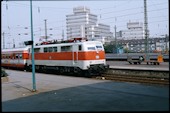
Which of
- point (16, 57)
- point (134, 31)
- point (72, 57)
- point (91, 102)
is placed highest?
point (134, 31)

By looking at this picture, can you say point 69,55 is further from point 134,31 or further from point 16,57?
point 134,31

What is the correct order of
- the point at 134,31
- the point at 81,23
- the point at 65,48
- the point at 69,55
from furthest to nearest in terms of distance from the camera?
the point at 134,31 → the point at 81,23 → the point at 65,48 → the point at 69,55

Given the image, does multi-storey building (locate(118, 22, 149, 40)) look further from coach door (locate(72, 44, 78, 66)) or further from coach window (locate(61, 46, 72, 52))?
coach door (locate(72, 44, 78, 66))

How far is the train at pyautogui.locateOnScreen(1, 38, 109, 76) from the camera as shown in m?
23.9

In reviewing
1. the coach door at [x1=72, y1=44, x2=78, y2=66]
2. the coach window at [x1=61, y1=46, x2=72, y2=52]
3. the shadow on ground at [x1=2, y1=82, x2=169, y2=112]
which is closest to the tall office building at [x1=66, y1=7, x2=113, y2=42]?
the coach window at [x1=61, y1=46, x2=72, y2=52]

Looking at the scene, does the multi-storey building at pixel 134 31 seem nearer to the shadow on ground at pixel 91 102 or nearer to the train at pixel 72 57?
the train at pixel 72 57

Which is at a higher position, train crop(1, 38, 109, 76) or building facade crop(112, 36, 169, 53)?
building facade crop(112, 36, 169, 53)

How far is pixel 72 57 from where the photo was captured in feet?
82.4

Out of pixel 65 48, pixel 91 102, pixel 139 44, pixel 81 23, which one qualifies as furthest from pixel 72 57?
A: pixel 139 44

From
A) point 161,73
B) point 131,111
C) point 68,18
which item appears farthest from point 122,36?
point 131,111

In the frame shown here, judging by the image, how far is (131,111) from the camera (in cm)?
902

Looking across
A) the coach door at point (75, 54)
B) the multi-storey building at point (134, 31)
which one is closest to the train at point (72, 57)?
the coach door at point (75, 54)

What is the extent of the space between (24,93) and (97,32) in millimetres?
45700

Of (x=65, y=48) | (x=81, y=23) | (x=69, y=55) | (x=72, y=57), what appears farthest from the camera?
(x=81, y=23)
